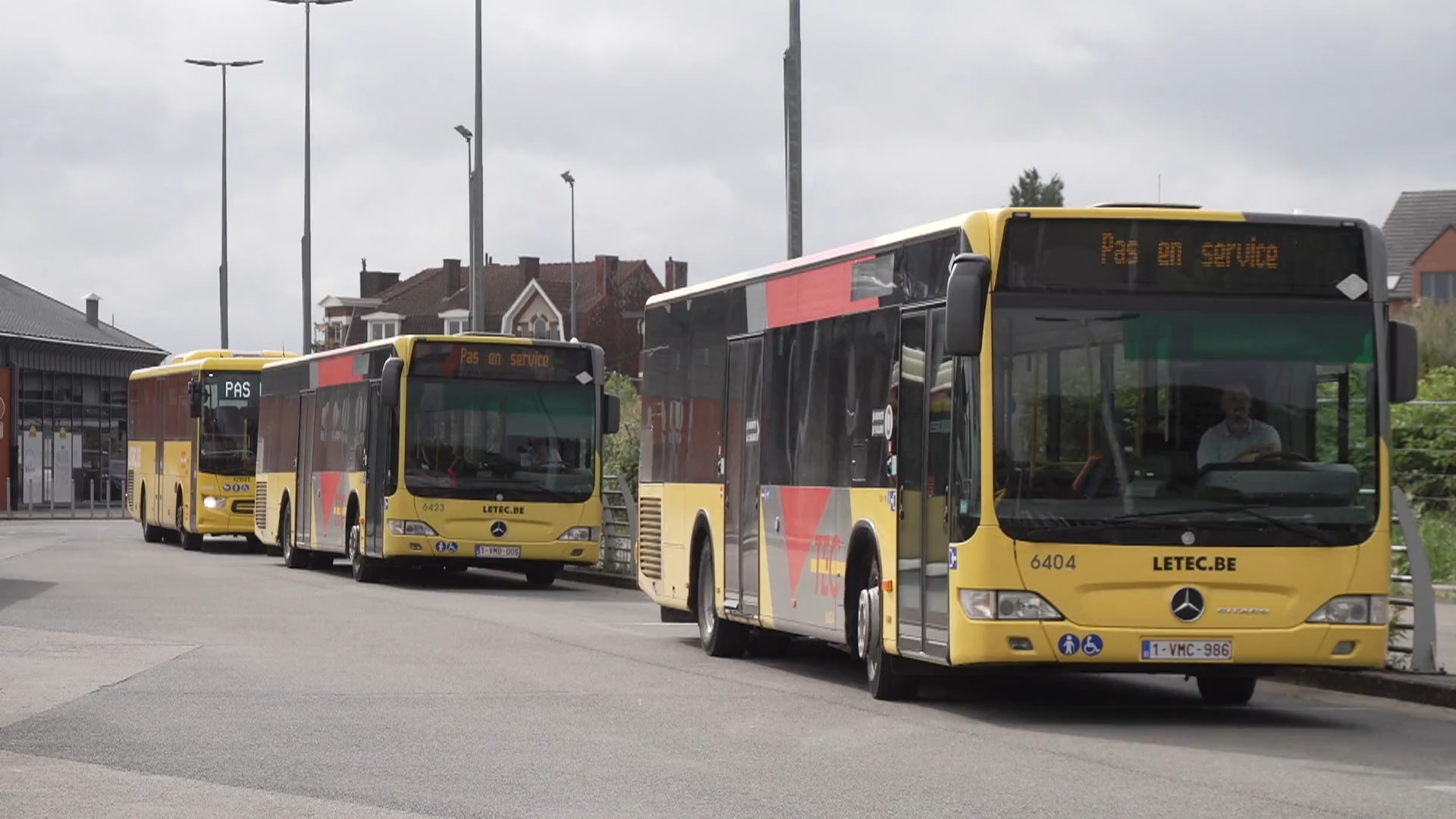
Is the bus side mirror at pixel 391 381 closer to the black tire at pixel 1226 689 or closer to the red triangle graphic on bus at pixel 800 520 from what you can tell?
the red triangle graphic on bus at pixel 800 520

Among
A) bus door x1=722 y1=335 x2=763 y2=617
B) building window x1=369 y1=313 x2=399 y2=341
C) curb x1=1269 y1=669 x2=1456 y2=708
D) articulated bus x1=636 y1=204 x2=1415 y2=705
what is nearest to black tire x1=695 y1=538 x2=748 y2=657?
bus door x1=722 y1=335 x2=763 y2=617

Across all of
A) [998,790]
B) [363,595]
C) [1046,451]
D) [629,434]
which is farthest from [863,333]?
[629,434]

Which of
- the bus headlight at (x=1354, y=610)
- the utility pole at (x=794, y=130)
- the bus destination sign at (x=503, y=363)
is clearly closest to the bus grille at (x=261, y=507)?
the bus destination sign at (x=503, y=363)

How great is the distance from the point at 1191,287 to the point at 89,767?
6.40 metres

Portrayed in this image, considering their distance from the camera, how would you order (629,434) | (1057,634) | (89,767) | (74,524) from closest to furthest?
1. (89,767)
2. (1057,634)
3. (629,434)
4. (74,524)

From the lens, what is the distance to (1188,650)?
13.7 meters

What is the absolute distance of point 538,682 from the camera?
53.3 ft

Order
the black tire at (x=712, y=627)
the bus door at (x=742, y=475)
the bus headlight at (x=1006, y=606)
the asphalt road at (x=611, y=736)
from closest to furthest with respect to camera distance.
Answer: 1. the asphalt road at (x=611, y=736)
2. the bus headlight at (x=1006, y=606)
3. the bus door at (x=742, y=475)
4. the black tire at (x=712, y=627)

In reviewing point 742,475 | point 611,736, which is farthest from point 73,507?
point 611,736

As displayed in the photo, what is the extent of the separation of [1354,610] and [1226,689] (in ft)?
6.05

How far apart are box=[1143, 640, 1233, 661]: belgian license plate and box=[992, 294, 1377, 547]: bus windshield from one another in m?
0.55

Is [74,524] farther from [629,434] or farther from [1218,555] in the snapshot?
[1218,555]

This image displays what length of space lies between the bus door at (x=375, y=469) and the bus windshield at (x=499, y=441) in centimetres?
51

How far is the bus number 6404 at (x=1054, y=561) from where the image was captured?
13570 millimetres
